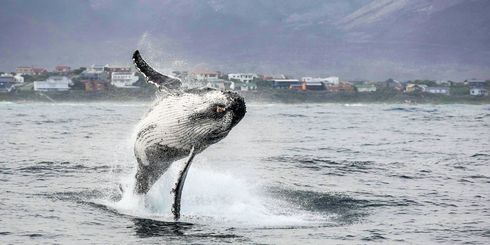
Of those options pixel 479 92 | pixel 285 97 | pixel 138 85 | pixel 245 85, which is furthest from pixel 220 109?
pixel 479 92

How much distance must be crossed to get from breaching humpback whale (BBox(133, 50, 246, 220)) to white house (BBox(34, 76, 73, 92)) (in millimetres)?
121551

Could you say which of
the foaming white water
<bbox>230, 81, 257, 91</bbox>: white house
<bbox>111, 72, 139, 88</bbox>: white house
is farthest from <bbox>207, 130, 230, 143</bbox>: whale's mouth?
<bbox>111, 72, 139, 88</bbox>: white house

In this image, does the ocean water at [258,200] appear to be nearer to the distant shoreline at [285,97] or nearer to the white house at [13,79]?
the distant shoreline at [285,97]

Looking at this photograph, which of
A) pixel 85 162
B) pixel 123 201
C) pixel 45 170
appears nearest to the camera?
pixel 123 201

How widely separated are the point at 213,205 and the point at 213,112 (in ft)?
10.3

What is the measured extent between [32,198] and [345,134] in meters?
24.1

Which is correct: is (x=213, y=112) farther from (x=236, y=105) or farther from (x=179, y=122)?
(x=179, y=122)

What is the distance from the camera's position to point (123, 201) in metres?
13.3

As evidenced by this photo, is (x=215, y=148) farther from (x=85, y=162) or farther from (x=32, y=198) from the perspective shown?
(x=32, y=198)

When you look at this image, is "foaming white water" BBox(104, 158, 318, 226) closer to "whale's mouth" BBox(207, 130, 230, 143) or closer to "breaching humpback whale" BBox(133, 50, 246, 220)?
"breaching humpback whale" BBox(133, 50, 246, 220)

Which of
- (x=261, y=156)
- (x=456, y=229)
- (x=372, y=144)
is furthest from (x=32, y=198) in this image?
(x=372, y=144)

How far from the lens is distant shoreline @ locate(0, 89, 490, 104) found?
12494cm

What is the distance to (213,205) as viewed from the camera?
523 inches

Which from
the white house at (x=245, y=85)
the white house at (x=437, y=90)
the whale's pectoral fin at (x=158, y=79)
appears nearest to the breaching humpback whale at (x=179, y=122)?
the whale's pectoral fin at (x=158, y=79)
